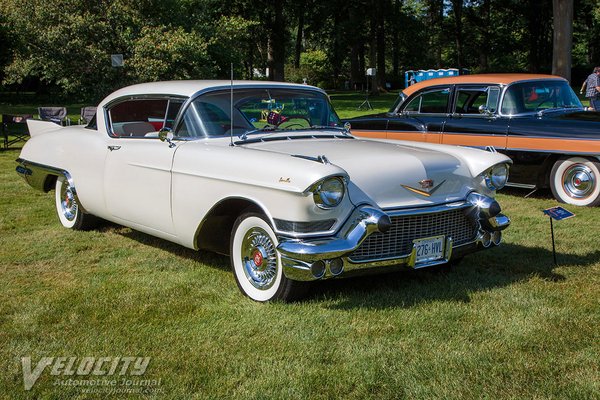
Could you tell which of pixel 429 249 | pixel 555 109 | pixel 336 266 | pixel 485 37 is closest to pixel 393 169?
pixel 429 249

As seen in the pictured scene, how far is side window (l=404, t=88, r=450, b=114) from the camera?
9.00 meters

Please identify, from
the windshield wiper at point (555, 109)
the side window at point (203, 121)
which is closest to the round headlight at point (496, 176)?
the side window at point (203, 121)

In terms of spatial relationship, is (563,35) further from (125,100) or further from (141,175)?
(141,175)

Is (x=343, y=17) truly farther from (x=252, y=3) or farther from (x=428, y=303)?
(x=428, y=303)

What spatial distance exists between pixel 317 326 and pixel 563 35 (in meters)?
17.0

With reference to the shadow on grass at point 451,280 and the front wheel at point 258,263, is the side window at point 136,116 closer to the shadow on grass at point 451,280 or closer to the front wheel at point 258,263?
the front wheel at point 258,263

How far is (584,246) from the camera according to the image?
5754mm

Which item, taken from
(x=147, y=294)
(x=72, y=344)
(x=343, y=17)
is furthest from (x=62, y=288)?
(x=343, y=17)

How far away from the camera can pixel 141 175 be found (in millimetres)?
5137

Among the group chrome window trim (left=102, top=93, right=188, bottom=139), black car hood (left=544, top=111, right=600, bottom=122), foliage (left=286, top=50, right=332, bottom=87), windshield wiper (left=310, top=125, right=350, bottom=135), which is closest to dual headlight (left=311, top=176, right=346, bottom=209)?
windshield wiper (left=310, top=125, right=350, bottom=135)

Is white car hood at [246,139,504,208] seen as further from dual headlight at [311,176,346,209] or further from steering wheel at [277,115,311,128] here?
steering wheel at [277,115,311,128]

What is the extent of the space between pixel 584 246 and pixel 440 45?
147 feet

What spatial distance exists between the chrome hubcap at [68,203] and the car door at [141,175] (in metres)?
0.94

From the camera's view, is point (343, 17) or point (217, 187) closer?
point (217, 187)
